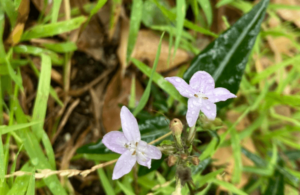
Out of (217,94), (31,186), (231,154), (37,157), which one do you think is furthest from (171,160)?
(231,154)

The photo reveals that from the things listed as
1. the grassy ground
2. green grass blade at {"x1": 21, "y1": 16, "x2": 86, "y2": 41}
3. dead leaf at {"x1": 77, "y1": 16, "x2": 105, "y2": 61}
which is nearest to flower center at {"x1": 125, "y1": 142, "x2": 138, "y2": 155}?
the grassy ground

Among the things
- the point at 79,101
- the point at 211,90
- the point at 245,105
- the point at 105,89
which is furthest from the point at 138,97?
the point at 211,90

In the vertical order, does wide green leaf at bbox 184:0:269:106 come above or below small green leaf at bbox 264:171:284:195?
above

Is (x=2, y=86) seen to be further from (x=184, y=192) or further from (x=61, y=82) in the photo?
(x=184, y=192)

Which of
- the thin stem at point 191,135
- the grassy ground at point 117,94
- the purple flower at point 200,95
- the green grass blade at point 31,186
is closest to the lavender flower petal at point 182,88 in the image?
the purple flower at point 200,95

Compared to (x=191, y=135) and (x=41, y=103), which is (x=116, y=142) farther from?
(x=41, y=103)

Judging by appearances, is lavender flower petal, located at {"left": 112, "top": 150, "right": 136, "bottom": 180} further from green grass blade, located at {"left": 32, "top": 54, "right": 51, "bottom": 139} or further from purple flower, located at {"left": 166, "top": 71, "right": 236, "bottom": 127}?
green grass blade, located at {"left": 32, "top": 54, "right": 51, "bottom": 139}

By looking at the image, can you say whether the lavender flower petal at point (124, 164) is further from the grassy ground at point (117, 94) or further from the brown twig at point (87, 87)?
the brown twig at point (87, 87)

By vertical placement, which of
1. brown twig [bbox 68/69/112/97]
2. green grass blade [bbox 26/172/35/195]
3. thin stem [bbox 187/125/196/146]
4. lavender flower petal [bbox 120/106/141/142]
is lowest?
green grass blade [bbox 26/172/35/195]
